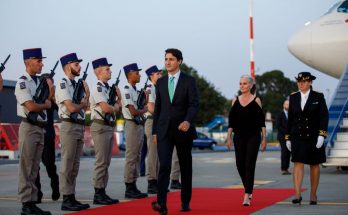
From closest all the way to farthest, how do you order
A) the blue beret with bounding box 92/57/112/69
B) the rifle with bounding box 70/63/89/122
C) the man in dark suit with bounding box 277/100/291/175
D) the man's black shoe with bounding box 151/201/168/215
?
the man's black shoe with bounding box 151/201/168/215
the rifle with bounding box 70/63/89/122
the blue beret with bounding box 92/57/112/69
the man in dark suit with bounding box 277/100/291/175

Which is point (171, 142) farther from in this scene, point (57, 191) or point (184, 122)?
point (57, 191)

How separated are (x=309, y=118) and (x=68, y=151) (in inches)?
129

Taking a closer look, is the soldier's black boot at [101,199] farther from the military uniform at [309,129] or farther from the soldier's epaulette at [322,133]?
the soldier's epaulette at [322,133]

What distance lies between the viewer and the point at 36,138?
9242 millimetres

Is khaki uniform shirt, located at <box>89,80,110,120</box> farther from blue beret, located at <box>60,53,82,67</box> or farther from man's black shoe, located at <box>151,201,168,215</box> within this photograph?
man's black shoe, located at <box>151,201,168,215</box>

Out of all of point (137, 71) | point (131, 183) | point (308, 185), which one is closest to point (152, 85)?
point (137, 71)

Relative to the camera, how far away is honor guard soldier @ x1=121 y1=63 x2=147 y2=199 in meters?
11.8

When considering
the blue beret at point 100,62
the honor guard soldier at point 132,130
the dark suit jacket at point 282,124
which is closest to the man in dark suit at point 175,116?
the blue beret at point 100,62

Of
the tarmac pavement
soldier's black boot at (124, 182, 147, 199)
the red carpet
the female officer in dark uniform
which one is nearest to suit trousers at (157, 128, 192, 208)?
the red carpet

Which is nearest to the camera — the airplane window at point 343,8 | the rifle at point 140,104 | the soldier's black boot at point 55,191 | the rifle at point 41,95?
the rifle at point 41,95

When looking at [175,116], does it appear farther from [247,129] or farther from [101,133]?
[101,133]

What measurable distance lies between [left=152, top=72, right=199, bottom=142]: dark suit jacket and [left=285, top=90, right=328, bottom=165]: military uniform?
1.77m

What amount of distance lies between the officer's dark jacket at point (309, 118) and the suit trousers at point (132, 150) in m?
2.45

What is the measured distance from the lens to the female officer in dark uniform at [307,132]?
1039cm
